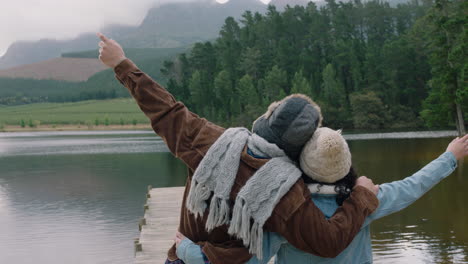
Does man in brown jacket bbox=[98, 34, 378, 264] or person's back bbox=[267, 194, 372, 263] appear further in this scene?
person's back bbox=[267, 194, 372, 263]

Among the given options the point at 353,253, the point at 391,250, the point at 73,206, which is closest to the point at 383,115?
the point at 73,206

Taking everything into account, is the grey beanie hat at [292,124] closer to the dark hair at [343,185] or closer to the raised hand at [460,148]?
the dark hair at [343,185]

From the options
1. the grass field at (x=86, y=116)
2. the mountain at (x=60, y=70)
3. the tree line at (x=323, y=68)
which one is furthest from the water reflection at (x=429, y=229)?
the mountain at (x=60, y=70)

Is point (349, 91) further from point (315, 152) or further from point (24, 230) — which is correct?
point (315, 152)

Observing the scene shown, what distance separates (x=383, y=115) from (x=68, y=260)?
1824 inches

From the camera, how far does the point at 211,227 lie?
1855mm

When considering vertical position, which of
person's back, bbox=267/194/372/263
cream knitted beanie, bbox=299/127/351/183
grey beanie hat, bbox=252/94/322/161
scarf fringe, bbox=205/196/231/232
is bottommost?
person's back, bbox=267/194/372/263

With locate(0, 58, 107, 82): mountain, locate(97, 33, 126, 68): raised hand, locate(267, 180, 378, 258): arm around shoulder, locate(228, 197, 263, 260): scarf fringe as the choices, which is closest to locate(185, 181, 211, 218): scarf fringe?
locate(228, 197, 263, 260): scarf fringe

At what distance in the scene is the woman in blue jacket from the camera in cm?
181

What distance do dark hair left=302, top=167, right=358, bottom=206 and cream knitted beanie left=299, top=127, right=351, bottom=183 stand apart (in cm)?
3

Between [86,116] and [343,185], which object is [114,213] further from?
[86,116]

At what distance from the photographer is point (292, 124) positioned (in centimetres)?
178

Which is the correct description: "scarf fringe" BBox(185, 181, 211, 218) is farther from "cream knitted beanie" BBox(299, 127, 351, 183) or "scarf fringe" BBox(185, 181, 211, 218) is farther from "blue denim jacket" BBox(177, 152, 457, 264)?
"cream knitted beanie" BBox(299, 127, 351, 183)

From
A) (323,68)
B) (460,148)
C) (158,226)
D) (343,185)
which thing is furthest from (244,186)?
(323,68)
